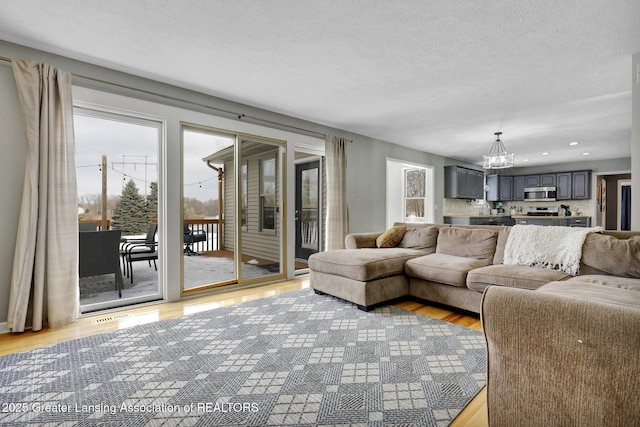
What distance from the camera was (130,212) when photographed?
4.32 metres

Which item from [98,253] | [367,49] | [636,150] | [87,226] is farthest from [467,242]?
[87,226]

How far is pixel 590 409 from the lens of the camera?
3.51 feet

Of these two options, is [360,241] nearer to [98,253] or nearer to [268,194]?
[268,194]

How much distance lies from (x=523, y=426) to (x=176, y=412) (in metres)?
1.52

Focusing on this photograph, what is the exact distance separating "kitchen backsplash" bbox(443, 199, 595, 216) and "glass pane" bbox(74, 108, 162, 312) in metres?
6.40

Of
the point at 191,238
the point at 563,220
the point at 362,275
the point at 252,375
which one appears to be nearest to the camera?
the point at 252,375

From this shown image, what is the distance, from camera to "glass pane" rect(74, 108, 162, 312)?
10.8ft

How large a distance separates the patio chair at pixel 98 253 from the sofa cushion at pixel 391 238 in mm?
3012

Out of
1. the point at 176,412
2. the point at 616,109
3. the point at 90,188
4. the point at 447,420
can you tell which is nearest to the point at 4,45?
the point at 90,188

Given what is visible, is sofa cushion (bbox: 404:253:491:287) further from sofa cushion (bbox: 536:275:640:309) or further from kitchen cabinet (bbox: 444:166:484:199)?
kitchen cabinet (bbox: 444:166:484:199)

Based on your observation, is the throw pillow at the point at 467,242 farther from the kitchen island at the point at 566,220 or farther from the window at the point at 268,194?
the kitchen island at the point at 566,220

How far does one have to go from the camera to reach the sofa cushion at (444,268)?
9.85ft

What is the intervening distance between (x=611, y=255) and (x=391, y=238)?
2094 millimetres

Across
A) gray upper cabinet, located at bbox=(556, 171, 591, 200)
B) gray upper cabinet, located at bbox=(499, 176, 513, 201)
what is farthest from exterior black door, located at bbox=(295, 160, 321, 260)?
gray upper cabinet, located at bbox=(556, 171, 591, 200)
